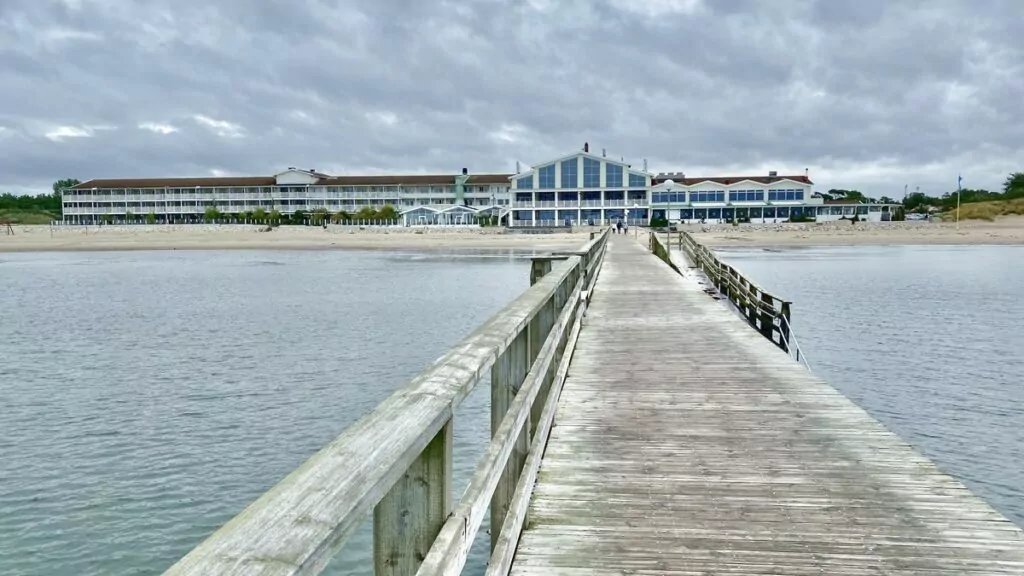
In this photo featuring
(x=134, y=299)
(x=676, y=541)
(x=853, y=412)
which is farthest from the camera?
(x=134, y=299)

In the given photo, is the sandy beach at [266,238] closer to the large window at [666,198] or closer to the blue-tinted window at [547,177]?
the blue-tinted window at [547,177]

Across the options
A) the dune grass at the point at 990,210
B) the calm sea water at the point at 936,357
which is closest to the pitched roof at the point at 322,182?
the dune grass at the point at 990,210

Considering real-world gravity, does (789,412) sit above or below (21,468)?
above

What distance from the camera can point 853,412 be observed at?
6.48 metres

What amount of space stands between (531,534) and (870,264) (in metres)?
51.4

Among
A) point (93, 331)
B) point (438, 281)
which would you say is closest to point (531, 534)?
point (93, 331)

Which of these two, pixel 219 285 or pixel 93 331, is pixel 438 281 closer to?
pixel 219 285

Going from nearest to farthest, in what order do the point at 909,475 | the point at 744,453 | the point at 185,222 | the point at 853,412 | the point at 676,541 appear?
the point at 676,541, the point at 909,475, the point at 744,453, the point at 853,412, the point at 185,222

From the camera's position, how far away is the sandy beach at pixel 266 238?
8075cm

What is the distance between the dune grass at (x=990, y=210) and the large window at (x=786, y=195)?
80.5 feet

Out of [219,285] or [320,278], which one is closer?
[219,285]

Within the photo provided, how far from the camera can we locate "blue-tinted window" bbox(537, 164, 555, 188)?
98562 mm

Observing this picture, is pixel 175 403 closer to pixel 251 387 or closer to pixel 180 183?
pixel 251 387

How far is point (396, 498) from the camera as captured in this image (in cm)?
200
